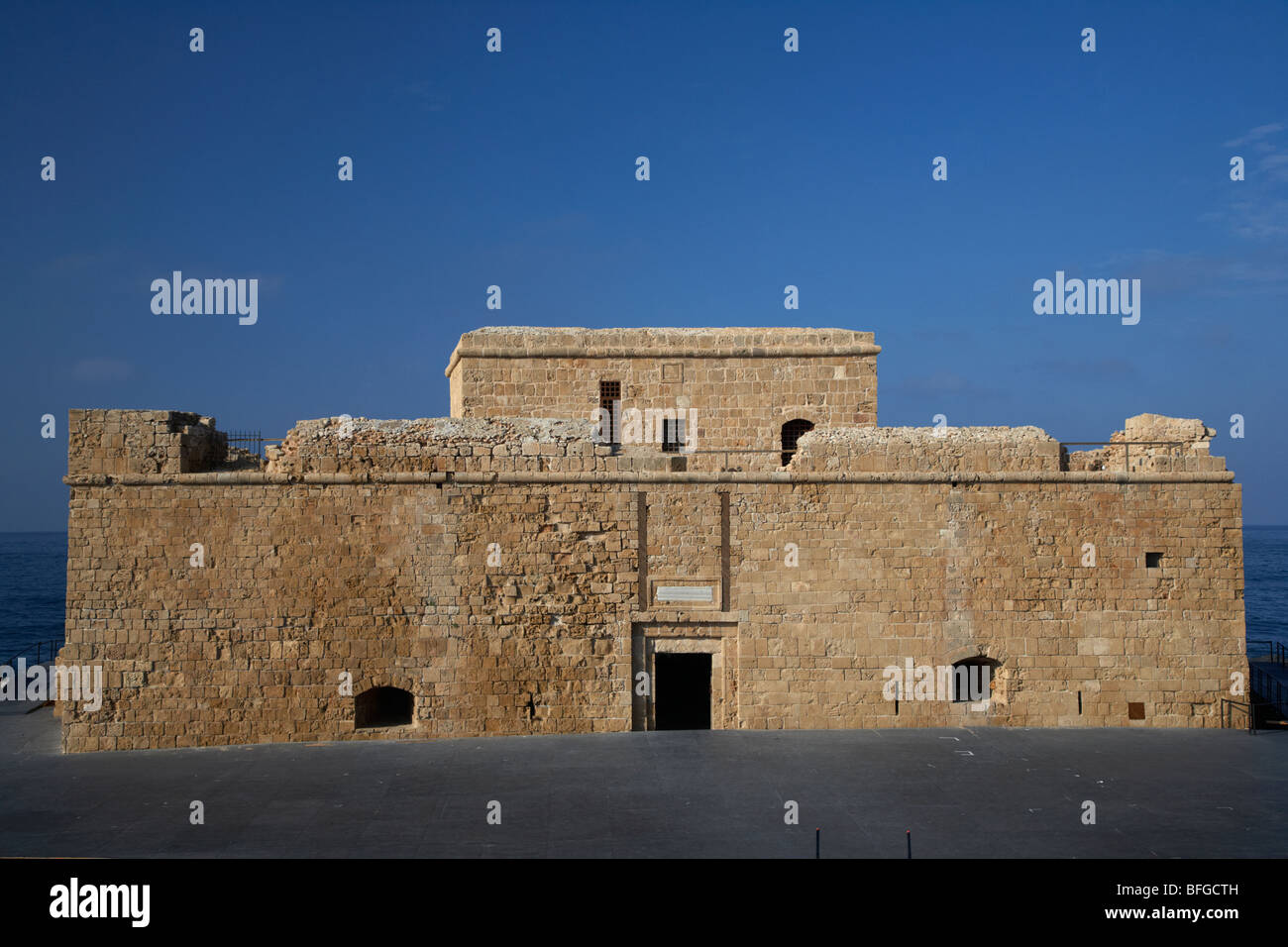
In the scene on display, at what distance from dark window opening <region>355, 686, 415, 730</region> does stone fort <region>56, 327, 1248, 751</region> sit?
45 millimetres

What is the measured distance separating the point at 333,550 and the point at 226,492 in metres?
1.78

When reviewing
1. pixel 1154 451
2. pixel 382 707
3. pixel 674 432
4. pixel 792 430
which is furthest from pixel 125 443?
Answer: pixel 1154 451

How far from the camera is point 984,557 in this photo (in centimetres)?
1488

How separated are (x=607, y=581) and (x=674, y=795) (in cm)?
394

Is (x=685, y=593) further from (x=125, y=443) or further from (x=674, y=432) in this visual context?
(x=125, y=443)

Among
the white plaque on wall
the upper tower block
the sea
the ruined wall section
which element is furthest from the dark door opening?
the sea

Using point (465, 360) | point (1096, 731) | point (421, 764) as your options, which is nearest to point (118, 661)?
point (421, 764)

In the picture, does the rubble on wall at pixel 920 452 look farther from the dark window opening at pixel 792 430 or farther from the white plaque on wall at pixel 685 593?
the dark window opening at pixel 792 430

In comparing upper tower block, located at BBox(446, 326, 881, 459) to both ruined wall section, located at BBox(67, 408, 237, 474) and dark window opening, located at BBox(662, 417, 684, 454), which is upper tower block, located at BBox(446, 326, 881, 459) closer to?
dark window opening, located at BBox(662, 417, 684, 454)

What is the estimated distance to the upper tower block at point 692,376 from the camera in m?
18.6

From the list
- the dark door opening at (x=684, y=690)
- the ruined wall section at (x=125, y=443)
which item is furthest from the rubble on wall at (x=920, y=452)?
the ruined wall section at (x=125, y=443)

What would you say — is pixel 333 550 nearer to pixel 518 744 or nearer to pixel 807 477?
pixel 518 744

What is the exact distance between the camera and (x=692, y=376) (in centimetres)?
1866

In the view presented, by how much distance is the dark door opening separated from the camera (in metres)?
17.0
